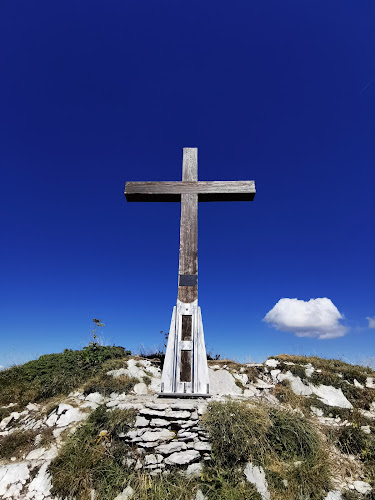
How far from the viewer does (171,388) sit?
242 inches

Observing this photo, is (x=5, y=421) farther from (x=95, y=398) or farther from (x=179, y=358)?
(x=179, y=358)

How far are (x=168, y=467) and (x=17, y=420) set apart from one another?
14.7 feet

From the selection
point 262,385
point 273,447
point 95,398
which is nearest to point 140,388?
point 95,398

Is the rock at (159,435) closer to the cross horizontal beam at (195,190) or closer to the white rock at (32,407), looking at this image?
the white rock at (32,407)

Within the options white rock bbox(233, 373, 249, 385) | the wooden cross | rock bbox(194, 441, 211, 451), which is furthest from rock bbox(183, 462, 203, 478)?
the wooden cross

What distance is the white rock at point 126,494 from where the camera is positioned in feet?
14.1

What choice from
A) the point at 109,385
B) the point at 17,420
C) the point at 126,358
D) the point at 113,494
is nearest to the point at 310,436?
the point at 113,494

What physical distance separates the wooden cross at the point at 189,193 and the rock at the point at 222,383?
347 cm

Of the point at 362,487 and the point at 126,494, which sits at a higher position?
the point at 362,487

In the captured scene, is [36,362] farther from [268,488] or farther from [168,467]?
[268,488]

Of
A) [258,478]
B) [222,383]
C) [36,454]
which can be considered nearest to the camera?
[258,478]

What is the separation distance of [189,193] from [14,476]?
23.9 ft

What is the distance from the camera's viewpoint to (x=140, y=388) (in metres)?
7.32

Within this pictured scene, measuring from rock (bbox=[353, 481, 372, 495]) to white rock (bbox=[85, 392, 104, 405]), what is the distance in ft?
18.0
